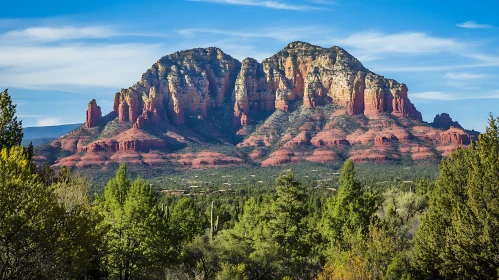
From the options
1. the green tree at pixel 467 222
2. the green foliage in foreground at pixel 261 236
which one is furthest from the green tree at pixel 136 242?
the green tree at pixel 467 222

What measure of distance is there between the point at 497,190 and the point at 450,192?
668cm

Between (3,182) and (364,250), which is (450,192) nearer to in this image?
(364,250)

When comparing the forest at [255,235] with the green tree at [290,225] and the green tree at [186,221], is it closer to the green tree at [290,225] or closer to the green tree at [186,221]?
the green tree at [290,225]

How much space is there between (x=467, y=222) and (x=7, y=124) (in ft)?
95.8

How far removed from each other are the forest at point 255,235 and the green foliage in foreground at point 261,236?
0.25 ft

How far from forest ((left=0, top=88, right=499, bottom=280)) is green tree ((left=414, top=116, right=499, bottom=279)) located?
68mm

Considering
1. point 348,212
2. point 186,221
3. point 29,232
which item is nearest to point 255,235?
point 348,212

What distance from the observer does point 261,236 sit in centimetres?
4872

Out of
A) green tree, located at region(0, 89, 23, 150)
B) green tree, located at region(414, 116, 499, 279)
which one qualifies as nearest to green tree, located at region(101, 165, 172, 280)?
green tree, located at region(0, 89, 23, 150)

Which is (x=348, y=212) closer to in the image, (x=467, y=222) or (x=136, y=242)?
(x=467, y=222)

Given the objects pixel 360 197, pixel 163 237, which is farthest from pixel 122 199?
pixel 360 197

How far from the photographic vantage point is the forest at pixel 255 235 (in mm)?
26547

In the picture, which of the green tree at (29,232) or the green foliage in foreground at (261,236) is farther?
the green foliage in foreground at (261,236)

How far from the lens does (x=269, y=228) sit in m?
48.3
